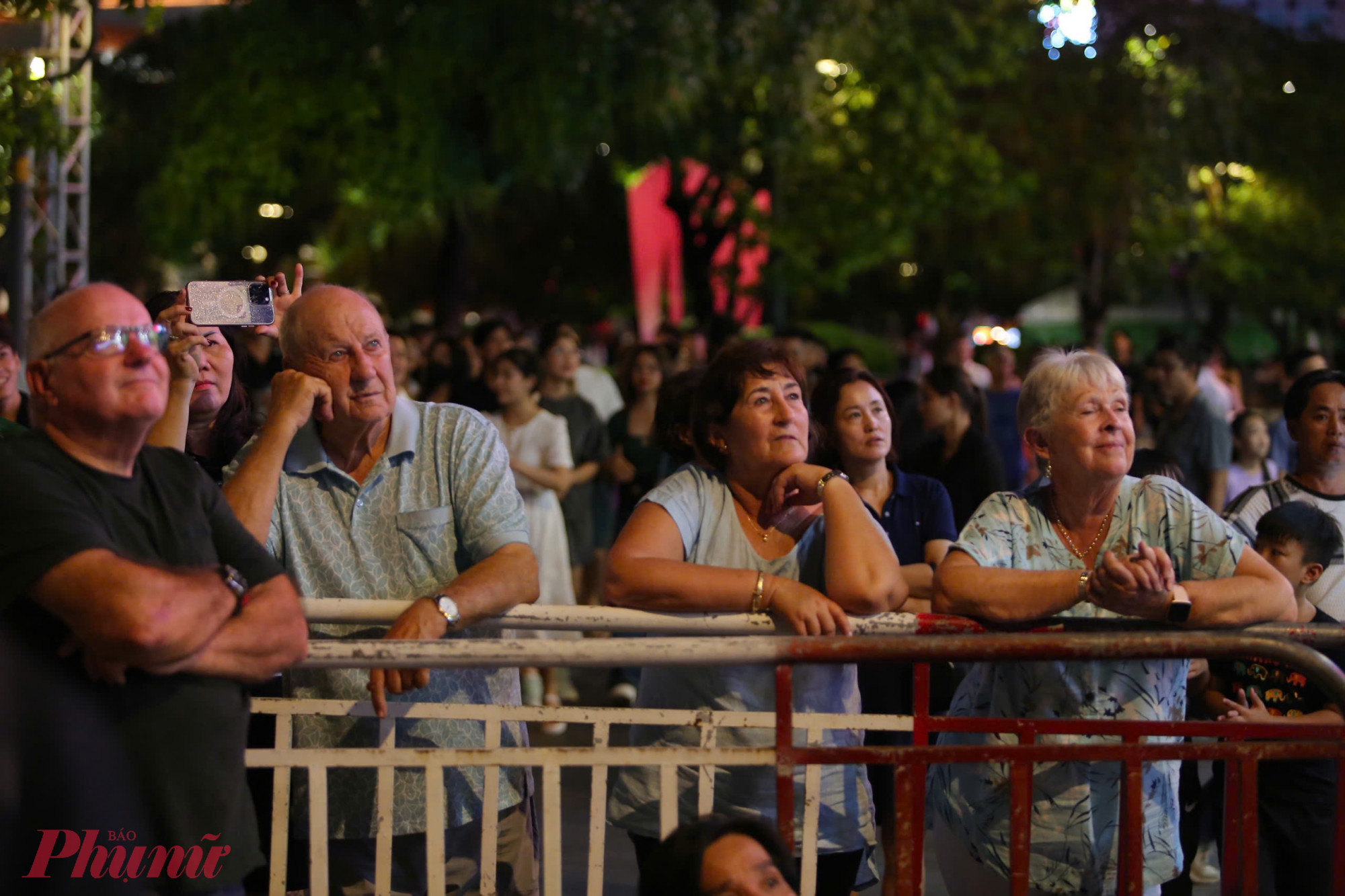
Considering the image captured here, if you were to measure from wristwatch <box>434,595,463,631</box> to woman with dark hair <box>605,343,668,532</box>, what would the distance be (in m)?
5.26

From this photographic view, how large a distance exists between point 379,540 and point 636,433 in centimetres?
543

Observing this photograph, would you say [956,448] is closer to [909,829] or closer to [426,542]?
[426,542]

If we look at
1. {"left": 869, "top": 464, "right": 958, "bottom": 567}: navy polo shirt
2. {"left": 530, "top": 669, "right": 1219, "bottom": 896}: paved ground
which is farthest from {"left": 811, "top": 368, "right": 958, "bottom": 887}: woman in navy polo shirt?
{"left": 530, "top": 669, "right": 1219, "bottom": 896}: paved ground

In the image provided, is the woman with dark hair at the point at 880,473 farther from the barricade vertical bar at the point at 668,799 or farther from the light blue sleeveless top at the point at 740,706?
the barricade vertical bar at the point at 668,799

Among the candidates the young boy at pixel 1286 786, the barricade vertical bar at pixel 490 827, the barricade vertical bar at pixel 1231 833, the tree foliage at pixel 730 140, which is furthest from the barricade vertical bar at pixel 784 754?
the tree foliage at pixel 730 140

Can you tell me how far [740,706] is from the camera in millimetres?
3418

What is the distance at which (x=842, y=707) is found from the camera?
11.6ft

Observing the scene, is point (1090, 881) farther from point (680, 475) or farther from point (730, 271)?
point (730, 271)

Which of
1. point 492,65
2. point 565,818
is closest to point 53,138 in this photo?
point 565,818

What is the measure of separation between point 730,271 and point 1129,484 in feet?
65.7

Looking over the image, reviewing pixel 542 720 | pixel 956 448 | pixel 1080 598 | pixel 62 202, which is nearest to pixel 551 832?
pixel 542 720

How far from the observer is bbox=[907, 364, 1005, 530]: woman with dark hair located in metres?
6.77

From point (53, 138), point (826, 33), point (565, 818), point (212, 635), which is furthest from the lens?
point (826, 33)

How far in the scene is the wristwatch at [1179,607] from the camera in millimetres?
3131
